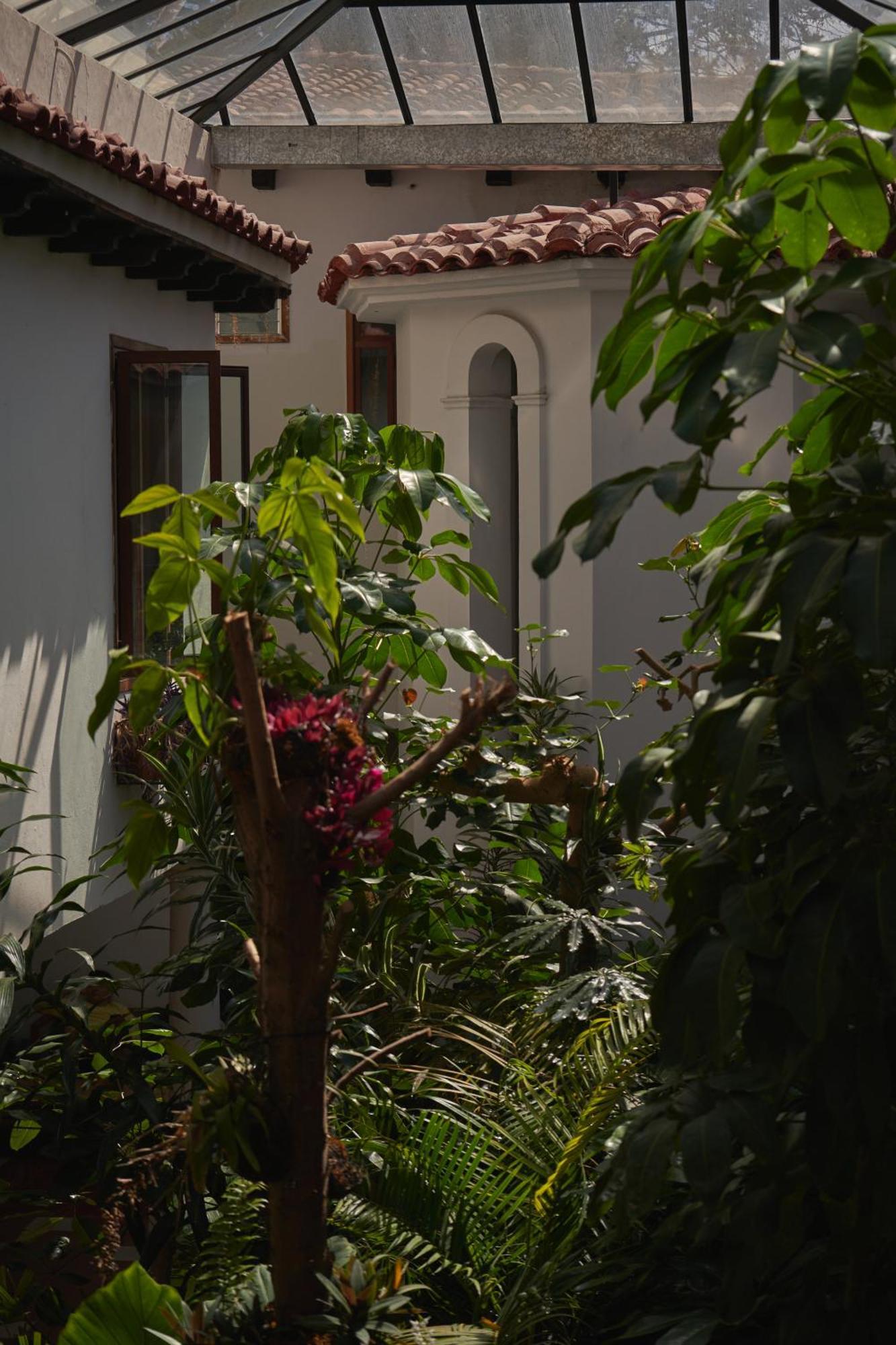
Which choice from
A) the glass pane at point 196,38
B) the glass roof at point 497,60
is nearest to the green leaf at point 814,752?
the glass pane at point 196,38

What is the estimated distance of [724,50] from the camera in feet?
43.5

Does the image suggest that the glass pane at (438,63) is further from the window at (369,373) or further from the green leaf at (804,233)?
the green leaf at (804,233)

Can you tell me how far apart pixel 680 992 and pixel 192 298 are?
6779mm

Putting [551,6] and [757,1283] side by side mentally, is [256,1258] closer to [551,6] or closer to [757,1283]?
[757,1283]

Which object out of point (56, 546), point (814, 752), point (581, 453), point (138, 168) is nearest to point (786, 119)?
point (814, 752)

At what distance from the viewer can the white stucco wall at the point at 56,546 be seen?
5.99 m

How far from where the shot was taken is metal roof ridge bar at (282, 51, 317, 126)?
13297mm

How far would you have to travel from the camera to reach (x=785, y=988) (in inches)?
93.5

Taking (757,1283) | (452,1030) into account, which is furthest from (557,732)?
(757,1283)

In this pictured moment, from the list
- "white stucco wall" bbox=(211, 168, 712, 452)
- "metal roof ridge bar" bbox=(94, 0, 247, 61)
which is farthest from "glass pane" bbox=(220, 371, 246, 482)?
"metal roof ridge bar" bbox=(94, 0, 247, 61)

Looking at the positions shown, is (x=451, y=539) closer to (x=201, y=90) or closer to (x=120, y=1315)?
(x=120, y=1315)

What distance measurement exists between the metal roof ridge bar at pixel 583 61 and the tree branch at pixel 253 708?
11.9m

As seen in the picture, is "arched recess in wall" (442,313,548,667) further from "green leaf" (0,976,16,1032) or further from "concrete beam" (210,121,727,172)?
"green leaf" (0,976,16,1032)

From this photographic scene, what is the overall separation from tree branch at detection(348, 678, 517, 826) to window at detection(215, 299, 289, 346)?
11327 millimetres
